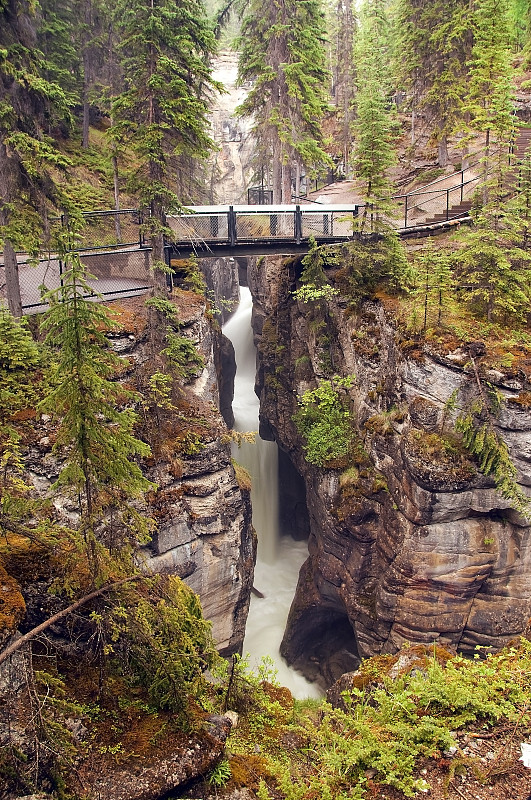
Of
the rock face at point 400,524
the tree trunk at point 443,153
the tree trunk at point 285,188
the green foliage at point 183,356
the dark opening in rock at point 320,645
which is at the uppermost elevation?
the tree trunk at point 443,153

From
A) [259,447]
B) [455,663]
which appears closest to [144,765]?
[455,663]

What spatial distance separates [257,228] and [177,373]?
7689 mm

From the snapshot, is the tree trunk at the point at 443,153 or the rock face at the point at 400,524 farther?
the tree trunk at the point at 443,153

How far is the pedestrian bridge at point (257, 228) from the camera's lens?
18250 millimetres

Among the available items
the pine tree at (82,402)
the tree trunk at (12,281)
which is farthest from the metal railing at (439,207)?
the pine tree at (82,402)

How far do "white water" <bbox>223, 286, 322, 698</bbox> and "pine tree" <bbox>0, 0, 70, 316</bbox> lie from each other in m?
14.7

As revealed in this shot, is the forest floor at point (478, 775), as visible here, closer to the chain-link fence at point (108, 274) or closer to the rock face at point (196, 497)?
the rock face at point (196, 497)

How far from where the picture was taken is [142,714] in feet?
24.0

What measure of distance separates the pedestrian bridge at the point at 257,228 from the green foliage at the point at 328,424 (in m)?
5.29

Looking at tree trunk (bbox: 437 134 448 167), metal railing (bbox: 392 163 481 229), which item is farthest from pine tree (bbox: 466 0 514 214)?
tree trunk (bbox: 437 134 448 167)

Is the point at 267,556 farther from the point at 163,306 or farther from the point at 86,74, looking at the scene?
the point at 86,74

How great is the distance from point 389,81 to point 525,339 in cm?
2400

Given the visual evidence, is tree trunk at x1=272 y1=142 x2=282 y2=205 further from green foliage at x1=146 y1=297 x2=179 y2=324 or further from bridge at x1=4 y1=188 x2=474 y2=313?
green foliage at x1=146 y1=297 x2=179 y2=324

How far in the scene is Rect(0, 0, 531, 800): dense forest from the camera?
22.5 ft
